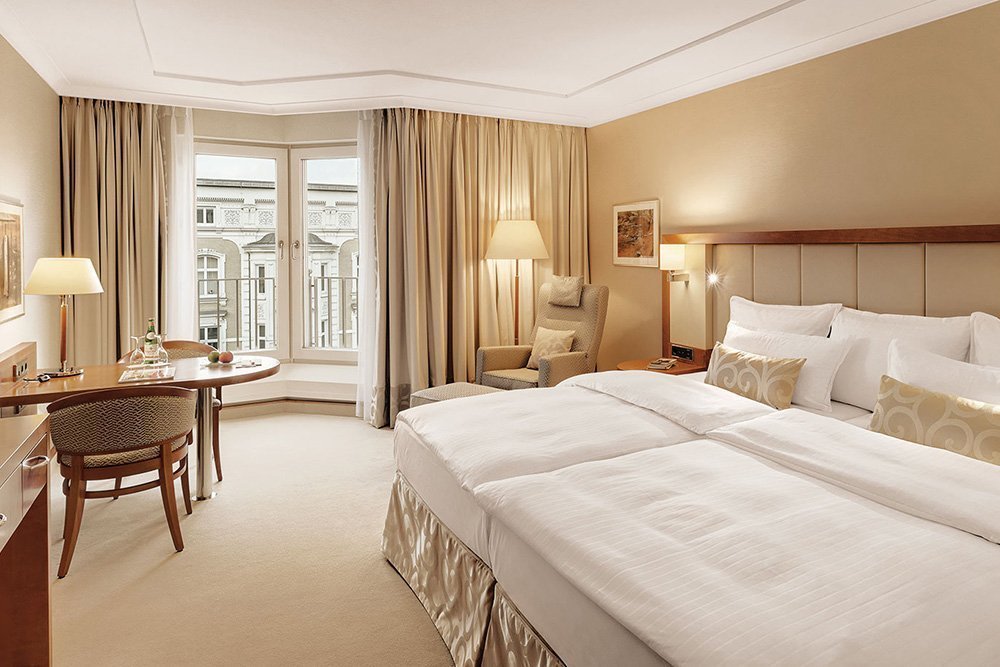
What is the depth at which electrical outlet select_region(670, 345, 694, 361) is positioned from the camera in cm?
441

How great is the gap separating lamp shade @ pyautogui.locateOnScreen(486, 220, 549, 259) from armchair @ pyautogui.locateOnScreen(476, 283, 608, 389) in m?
0.31

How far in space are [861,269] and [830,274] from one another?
0.18 metres

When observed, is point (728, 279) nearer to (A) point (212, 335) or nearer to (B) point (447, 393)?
(B) point (447, 393)

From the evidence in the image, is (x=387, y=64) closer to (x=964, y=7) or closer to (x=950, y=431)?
(x=964, y=7)

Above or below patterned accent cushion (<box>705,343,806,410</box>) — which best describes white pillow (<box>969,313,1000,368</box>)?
above

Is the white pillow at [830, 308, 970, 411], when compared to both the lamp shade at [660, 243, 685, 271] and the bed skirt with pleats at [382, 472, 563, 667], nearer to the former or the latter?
the lamp shade at [660, 243, 685, 271]

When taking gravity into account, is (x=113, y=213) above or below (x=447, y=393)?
above

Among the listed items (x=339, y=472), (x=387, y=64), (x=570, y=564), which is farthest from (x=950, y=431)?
(x=387, y=64)

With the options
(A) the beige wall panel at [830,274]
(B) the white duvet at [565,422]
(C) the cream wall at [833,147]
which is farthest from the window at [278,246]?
(A) the beige wall panel at [830,274]

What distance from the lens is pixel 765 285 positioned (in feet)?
12.7

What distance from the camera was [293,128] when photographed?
18.6ft

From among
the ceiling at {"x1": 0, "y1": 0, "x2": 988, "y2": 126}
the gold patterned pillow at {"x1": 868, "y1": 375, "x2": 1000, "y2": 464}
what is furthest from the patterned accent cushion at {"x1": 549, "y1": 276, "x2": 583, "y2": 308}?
the gold patterned pillow at {"x1": 868, "y1": 375, "x2": 1000, "y2": 464}

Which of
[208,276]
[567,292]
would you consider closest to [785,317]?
[567,292]

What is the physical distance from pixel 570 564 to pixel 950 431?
1.58 metres
